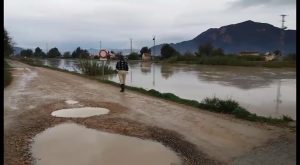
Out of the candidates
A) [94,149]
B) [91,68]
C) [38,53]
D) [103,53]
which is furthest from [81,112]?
[38,53]

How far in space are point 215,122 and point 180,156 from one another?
10.0 ft

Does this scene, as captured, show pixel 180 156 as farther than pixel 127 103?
No

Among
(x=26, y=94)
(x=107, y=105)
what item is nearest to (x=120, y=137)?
(x=107, y=105)

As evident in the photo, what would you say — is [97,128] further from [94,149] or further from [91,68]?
[91,68]

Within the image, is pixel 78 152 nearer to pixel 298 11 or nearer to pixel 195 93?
pixel 298 11

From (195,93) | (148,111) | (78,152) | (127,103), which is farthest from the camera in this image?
(195,93)

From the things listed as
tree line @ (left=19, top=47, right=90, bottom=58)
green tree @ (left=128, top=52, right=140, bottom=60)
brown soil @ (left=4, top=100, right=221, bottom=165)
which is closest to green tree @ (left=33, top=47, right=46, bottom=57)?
tree line @ (left=19, top=47, right=90, bottom=58)

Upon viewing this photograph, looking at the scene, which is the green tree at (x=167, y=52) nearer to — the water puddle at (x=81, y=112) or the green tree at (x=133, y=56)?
the green tree at (x=133, y=56)

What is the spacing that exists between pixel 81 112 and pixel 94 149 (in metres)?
3.57

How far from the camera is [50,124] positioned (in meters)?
8.08

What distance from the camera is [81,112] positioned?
31.9 feet

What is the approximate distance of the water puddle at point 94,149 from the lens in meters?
5.77

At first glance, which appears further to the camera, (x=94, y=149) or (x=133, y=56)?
(x=133, y=56)

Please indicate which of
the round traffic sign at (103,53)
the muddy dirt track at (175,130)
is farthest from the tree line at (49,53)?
the muddy dirt track at (175,130)
